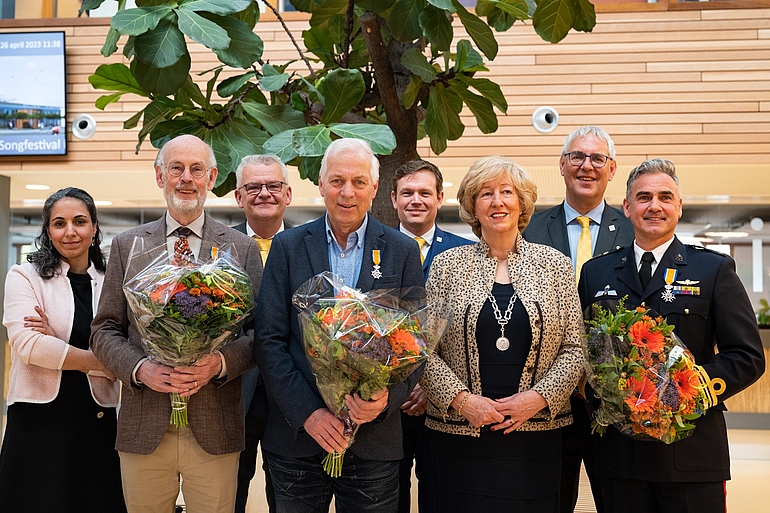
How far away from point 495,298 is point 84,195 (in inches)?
72.5

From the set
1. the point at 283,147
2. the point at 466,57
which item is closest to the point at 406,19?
the point at 466,57

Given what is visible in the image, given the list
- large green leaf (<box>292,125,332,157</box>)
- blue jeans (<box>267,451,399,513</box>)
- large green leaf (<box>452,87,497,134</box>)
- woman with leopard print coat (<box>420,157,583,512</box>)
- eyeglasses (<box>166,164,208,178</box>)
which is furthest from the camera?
large green leaf (<box>452,87,497,134</box>)

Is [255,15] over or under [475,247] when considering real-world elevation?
over

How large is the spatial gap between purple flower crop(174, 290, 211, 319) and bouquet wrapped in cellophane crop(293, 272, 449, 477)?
0.27 meters

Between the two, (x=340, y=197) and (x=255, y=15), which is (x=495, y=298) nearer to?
(x=340, y=197)

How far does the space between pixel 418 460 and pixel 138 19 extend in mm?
2056

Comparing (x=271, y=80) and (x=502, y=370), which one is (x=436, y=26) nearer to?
(x=271, y=80)

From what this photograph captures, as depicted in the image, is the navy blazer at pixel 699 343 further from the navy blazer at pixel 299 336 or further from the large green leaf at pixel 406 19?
the large green leaf at pixel 406 19

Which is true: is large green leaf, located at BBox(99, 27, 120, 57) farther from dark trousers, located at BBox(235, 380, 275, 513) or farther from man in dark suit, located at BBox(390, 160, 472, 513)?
dark trousers, located at BBox(235, 380, 275, 513)

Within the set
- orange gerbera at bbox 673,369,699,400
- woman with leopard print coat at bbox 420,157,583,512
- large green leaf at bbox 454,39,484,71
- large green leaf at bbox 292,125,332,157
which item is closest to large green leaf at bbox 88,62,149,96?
large green leaf at bbox 292,125,332,157

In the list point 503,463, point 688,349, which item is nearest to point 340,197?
point 503,463

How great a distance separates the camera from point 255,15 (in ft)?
11.1

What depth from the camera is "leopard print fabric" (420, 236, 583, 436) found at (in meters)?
2.49

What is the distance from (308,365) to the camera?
239cm
